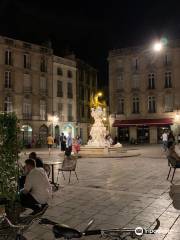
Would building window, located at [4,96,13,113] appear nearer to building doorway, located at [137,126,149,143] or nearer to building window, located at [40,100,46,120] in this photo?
building window, located at [40,100,46,120]

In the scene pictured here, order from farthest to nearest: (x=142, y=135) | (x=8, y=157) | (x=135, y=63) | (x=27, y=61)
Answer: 1. (x=135, y=63)
2. (x=142, y=135)
3. (x=27, y=61)
4. (x=8, y=157)

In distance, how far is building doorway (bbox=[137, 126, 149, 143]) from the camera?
149 ft

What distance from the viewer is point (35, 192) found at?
5793 mm

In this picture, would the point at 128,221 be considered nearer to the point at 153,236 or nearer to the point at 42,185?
the point at 153,236

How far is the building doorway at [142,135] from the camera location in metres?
45.4

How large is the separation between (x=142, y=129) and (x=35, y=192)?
1594 inches

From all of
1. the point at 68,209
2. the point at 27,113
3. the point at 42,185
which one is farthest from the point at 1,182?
the point at 27,113

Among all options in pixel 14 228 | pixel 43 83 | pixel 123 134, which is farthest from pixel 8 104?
pixel 14 228

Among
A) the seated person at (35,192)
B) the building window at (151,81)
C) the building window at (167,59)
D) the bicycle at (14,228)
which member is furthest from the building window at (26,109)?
the bicycle at (14,228)

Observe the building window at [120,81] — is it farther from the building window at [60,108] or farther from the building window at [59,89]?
the building window at [60,108]

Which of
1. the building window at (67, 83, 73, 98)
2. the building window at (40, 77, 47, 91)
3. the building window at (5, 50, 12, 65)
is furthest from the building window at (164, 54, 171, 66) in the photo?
the building window at (5, 50, 12, 65)

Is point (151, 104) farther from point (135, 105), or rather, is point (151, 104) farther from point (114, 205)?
point (114, 205)

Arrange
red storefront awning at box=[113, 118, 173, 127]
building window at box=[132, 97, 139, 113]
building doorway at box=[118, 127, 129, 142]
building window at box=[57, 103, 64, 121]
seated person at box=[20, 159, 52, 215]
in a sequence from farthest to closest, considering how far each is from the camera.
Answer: building window at box=[57, 103, 64, 121] < building doorway at box=[118, 127, 129, 142] < building window at box=[132, 97, 139, 113] < red storefront awning at box=[113, 118, 173, 127] < seated person at box=[20, 159, 52, 215]

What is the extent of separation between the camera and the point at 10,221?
4750 mm
